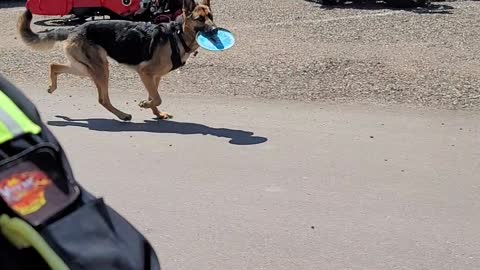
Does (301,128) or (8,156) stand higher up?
(8,156)

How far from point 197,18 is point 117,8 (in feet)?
28.2

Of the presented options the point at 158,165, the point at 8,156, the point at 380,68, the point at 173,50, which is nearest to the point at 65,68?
the point at 173,50

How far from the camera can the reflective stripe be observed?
1.23 meters

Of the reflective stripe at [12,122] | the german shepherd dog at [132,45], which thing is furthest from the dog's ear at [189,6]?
the reflective stripe at [12,122]

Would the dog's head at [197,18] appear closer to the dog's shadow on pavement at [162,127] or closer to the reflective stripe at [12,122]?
the dog's shadow on pavement at [162,127]

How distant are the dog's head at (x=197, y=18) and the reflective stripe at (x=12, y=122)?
640 cm

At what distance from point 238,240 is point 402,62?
6222 mm

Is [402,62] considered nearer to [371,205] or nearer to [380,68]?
[380,68]

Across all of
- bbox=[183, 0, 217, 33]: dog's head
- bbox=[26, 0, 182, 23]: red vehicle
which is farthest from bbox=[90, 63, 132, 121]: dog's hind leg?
bbox=[26, 0, 182, 23]: red vehicle

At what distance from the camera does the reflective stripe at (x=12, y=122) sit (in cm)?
123

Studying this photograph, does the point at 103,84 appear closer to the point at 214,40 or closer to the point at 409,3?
the point at 214,40

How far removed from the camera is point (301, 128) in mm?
7320

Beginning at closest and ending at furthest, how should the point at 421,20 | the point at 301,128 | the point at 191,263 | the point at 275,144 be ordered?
the point at 191,263 → the point at 275,144 → the point at 301,128 → the point at 421,20

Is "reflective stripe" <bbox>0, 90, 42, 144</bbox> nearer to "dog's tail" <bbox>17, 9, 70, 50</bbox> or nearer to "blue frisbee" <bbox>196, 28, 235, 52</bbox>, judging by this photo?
"blue frisbee" <bbox>196, 28, 235, 52</bbox>
